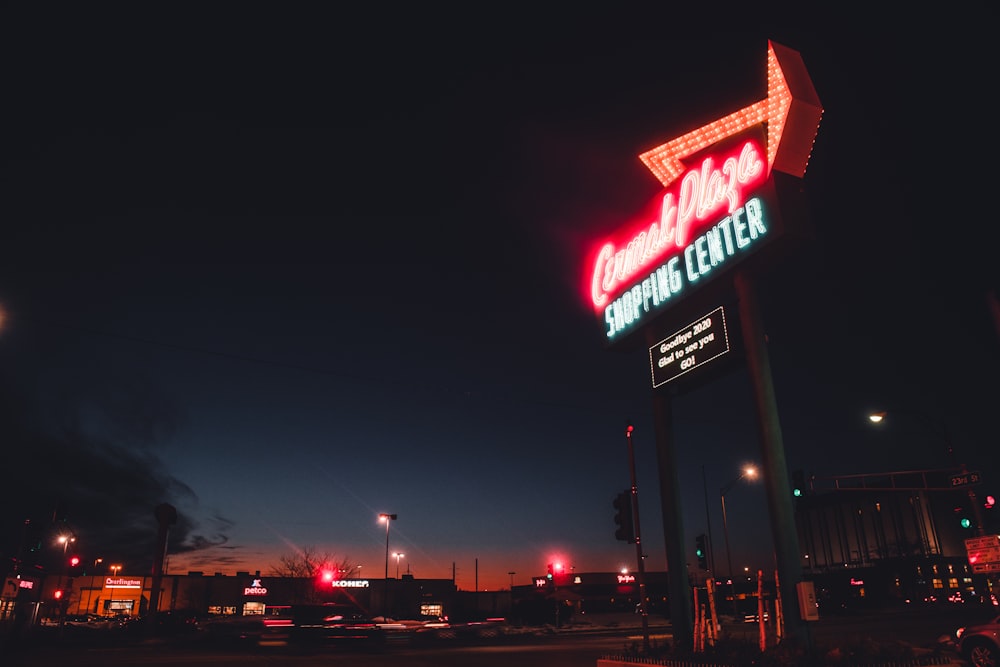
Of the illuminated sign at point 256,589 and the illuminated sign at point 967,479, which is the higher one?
the illuminated sign at point 967,479

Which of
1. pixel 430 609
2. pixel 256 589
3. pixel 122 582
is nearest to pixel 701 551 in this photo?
pixel 430 609

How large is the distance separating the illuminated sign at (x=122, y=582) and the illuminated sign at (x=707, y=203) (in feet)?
339

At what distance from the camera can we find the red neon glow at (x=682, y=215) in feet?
51.7

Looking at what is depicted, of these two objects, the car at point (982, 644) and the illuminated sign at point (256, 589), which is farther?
the illuminated sign at point (256, 589)

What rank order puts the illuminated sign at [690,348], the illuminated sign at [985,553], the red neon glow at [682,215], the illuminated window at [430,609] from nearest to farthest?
the red neon glow at [682,215], the illuminated sign at [690,348], the illuminated sign at [985,553], the illuminated window at [430,609]

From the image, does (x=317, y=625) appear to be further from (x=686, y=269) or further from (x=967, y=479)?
(x=967, y=479)

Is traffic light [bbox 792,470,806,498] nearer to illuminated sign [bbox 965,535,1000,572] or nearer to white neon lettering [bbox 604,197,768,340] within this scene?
illuminated sign [bbox 965,535,1000,572]

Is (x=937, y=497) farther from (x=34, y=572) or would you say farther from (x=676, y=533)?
(x=34, y=572)

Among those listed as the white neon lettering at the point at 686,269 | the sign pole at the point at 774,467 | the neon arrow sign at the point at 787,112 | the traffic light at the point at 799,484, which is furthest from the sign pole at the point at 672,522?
the traffic light at the point at 799,484

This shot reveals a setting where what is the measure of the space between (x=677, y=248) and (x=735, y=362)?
3810 mm

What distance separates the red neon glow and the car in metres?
11.9

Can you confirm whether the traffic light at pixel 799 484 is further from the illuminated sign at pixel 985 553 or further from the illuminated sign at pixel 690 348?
the illuminated sign at pixel 690 348

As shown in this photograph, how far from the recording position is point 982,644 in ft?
51.7

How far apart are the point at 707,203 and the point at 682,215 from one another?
3.16 ft
